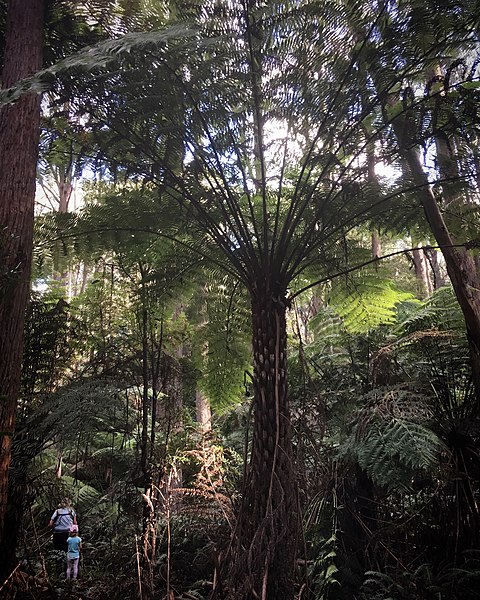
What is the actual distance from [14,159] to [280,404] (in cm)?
197

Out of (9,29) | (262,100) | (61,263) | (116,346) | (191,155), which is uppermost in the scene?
(9,29)

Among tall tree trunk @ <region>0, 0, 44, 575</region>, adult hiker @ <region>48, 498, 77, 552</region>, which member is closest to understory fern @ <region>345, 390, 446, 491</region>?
tall tree trunk @ <region>0, 0, 44, 575</region>

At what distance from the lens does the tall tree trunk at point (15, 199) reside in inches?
83.3

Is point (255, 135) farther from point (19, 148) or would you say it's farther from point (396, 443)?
point (396, 443)

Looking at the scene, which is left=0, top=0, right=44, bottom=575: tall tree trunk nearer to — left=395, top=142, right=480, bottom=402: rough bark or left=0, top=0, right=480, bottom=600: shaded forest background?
left=0, top=0, right=480, bottom=600: shaded forest background

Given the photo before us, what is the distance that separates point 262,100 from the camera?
2662mm

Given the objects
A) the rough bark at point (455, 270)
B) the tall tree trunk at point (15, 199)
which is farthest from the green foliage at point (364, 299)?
the tall tree trunk at point (15, 199)

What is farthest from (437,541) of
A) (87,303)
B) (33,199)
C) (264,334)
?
(87,303)

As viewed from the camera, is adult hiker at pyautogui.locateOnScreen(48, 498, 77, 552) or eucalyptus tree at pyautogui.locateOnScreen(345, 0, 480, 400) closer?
eucalyptus tree at pyautogui.locateOnScreen(345, 0, 480, 400)

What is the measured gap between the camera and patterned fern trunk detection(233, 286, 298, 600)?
1.73m

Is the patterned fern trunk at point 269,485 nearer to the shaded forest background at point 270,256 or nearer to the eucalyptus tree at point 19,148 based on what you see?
the shaded forest background at point 270,256

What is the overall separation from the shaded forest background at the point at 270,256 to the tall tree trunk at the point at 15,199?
1 cm

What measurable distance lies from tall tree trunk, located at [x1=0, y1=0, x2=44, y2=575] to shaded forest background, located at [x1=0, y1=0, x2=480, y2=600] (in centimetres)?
1

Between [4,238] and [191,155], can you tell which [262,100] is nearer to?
[191,155]
